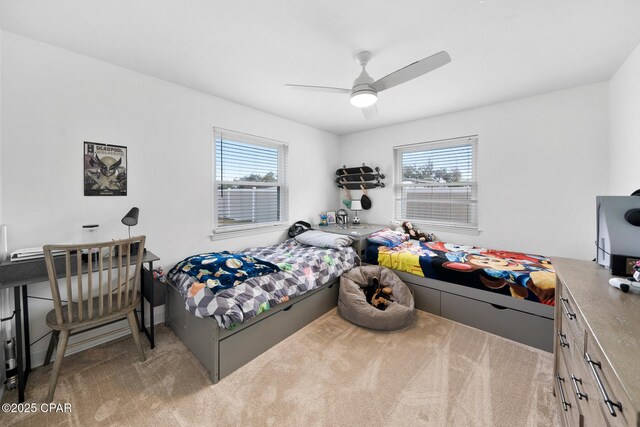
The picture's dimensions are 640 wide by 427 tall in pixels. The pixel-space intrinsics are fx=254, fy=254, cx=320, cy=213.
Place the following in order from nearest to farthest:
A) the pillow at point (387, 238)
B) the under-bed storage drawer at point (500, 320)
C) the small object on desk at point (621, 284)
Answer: the small object on desk at point (621, 284) < the under-bed storage drawer at point (500, 320) < the pillow at point (387, 238)

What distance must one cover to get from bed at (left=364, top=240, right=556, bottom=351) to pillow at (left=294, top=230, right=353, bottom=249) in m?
0.41

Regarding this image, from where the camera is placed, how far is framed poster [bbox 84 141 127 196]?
211cm

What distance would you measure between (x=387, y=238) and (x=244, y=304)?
81.4 inches

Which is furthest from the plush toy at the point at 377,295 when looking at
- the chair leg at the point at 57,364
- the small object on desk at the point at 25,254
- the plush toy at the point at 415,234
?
the small object on desk at the point at 25,254

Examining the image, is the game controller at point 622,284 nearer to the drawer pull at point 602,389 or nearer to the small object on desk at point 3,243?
the drawer pull at point 602,389

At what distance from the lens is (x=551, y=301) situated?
6.62 ft

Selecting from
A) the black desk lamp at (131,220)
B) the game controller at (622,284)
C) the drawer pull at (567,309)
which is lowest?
the drawer pull at (567,309)

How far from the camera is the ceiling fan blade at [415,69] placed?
5.27 feet

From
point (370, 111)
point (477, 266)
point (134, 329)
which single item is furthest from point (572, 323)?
point (134, 329)

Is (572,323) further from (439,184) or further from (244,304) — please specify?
(439,184)

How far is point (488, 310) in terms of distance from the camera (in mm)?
2318

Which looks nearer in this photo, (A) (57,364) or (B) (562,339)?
(B) (562,339)

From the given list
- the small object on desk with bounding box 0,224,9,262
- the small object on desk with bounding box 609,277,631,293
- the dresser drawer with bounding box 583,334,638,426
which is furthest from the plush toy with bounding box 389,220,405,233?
the small object on desk with bounding box 0,224,9,262

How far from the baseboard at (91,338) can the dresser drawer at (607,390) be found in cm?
284
